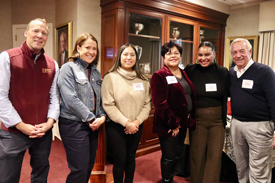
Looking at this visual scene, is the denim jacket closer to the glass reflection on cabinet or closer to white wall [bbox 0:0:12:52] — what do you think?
the glass reflection on cabinet

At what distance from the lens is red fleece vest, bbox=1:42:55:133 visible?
1.39 metres

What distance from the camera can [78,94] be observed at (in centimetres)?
161

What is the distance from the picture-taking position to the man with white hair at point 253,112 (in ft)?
6.00

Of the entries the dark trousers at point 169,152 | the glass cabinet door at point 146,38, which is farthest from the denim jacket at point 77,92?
the glass cabinet door at point 146,38

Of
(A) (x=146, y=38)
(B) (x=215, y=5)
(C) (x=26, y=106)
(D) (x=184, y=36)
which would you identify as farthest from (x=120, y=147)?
(B) (x=215, y=5)

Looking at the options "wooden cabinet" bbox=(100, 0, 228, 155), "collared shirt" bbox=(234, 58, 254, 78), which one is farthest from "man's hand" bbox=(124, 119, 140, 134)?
"wooden cabinet" bbox=(100, 0, 228, 155)

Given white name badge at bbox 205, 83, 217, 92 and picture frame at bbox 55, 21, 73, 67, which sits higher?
picture frame at bbox 55, 21, 73, 67

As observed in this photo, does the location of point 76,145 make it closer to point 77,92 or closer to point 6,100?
point 77,92

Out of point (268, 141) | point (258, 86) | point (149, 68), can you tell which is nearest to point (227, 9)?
point (149, 68)

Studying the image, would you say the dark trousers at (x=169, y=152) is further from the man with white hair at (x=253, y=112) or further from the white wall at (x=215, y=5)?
the white wall at (x=215, y=5)

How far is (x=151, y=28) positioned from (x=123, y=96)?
1.87m

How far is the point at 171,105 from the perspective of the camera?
1.90 m

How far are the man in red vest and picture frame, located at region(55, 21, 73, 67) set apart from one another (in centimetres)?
165

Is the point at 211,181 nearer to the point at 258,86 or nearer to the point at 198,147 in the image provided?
the point at 198,147
